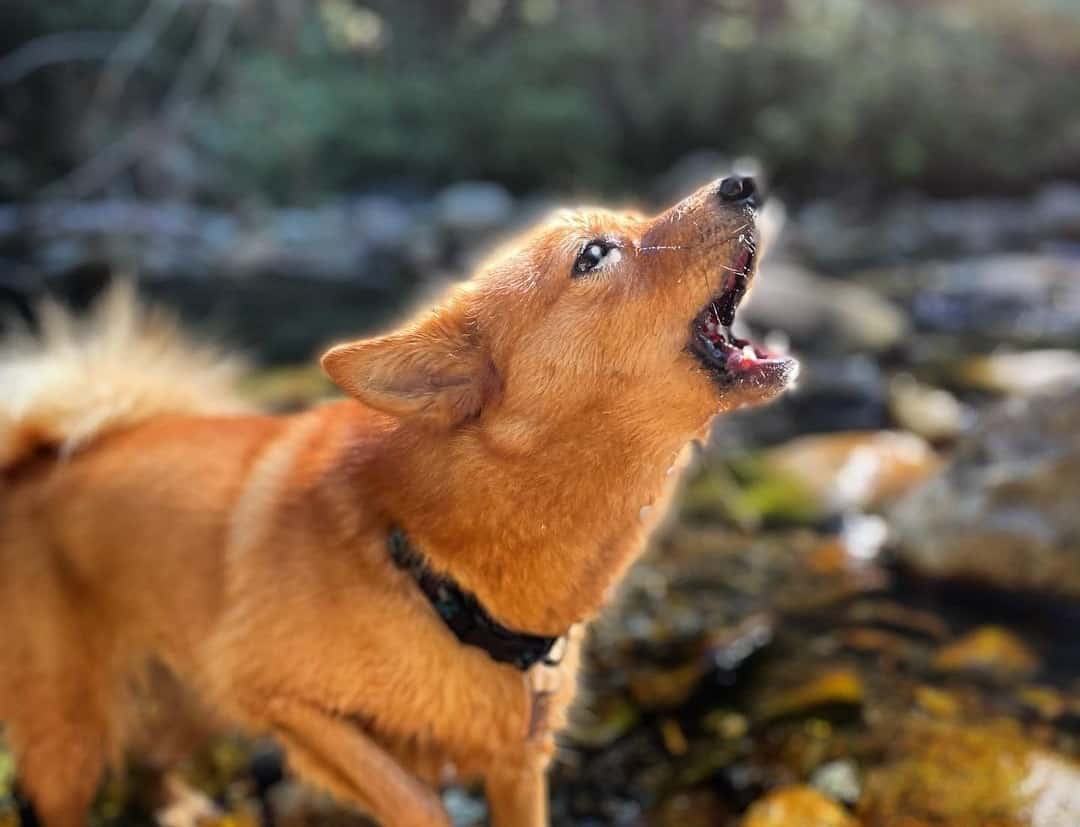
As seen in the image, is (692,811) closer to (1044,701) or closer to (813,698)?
(813,698)

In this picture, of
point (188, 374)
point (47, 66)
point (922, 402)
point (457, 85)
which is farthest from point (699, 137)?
point (188, 374)

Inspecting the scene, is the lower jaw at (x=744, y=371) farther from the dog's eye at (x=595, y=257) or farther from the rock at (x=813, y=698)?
the rock at (x=813, y=698)

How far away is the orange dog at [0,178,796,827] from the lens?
7.22 ft

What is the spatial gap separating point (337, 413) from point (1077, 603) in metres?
3.30

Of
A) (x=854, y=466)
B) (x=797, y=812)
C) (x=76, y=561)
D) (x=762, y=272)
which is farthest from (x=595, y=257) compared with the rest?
(x=762, y=272)

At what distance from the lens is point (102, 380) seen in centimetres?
317

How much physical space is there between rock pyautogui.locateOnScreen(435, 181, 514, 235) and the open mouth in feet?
43.0

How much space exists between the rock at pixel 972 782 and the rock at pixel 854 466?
2.24 m

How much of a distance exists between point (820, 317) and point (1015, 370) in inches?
72.6

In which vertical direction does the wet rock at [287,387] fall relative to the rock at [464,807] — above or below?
below

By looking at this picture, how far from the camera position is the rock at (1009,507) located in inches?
171

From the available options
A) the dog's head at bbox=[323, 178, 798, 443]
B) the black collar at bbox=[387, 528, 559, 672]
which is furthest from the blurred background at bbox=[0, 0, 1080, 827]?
the black collar at bbox=[387, 528, 559, 672]

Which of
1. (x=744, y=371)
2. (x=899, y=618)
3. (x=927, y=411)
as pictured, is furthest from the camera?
(x=927, y=411)

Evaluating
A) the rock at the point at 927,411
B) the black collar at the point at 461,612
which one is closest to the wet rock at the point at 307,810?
the black collar at the point at 461,612
